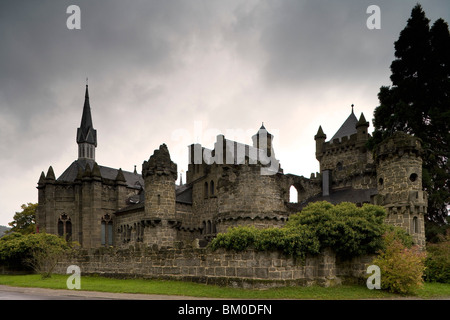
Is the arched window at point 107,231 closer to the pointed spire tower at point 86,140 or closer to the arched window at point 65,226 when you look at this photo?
the arched window at point 65,226

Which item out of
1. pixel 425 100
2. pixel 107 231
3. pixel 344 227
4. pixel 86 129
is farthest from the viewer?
pixel 86 129

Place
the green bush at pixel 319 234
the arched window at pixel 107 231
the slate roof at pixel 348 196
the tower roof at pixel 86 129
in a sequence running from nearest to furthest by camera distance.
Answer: the green bush at pixel 319 234 → the slate roof at pixel 348 196 → the arched window at pixel 107 231 → the tower roof at pixel 86 129

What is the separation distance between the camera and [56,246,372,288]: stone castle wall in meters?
20.7

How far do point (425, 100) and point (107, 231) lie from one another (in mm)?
38244

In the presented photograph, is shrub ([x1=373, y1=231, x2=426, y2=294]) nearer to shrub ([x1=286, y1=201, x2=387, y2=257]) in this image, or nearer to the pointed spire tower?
shrub ([x1=286, y1=201, x2=387, y2=257])

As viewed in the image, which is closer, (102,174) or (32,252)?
(32,252)

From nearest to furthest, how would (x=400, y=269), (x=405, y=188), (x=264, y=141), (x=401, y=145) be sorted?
(x=400, y=269), (x=405, y=188), (x=401, y=145), (x=264, y=141)

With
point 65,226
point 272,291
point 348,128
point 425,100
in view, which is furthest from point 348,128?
point 272,291

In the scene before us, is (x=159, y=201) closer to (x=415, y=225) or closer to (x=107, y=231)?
(x=107, y=231)

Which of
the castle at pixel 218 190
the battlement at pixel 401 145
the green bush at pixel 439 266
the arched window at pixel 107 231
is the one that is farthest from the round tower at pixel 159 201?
the green bush at pixel 439 266

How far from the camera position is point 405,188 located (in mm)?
28938

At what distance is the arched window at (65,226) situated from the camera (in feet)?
179

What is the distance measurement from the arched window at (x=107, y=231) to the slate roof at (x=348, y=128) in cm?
2923
